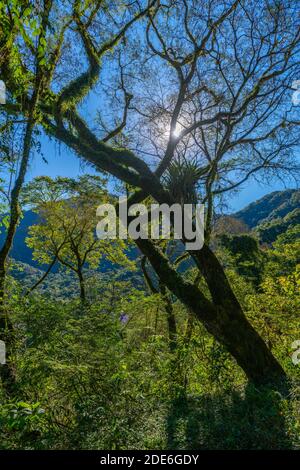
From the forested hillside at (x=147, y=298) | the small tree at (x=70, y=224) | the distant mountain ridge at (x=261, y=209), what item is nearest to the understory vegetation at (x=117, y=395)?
the forested hillside at (x=147, y=298)

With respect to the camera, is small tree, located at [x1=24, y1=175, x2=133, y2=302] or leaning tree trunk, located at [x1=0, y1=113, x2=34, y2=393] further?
small tree, located at [x1=24, y1=175, x2=133, y2=302]

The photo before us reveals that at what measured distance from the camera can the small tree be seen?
13016 millimetres

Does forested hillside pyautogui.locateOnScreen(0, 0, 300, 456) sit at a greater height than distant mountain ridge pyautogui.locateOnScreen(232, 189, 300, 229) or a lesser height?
lesser

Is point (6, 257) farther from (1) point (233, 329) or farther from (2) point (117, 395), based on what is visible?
(1) point (233, 329)

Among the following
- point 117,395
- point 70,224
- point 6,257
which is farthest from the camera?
point 70,224

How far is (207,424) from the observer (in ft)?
12.7

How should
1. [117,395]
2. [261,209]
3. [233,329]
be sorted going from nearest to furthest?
1. [117,395]
2. [233,329]
3. [261,209]

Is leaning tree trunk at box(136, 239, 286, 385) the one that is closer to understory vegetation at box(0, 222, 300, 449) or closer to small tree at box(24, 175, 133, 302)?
understory vegetation at box(0, 222, 300, 449)

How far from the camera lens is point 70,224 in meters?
14.3

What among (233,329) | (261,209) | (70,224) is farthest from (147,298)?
(261,209)

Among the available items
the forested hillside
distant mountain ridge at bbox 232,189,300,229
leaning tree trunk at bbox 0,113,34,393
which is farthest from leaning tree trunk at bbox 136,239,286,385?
distant mountain ridge at bbox 232,189,300,229

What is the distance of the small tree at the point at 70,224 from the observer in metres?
13.0

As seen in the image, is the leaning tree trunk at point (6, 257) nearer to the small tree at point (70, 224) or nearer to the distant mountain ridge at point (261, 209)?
the small tree at point (70, 224)
